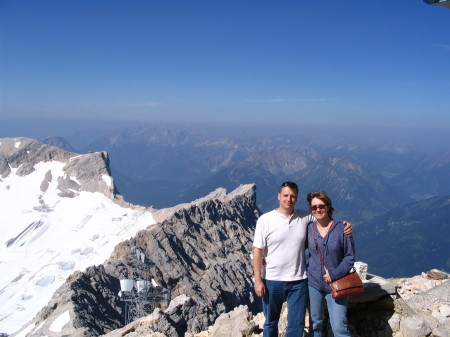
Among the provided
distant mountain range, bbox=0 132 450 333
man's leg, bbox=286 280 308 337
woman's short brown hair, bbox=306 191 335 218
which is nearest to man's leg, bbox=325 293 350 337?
man's leg, bbox=286 280 308 337

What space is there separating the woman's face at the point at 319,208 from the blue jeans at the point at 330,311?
194 centimetres

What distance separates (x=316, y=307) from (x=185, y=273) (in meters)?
55.3

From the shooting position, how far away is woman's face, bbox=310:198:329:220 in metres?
9.19

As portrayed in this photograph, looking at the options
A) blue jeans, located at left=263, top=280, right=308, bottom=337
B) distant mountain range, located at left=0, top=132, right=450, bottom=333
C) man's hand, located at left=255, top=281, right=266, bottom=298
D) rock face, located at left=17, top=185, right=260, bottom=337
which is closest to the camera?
man's hand, located at left=255, top=281, right=266, bottom=298

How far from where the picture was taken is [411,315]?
10.9 metres

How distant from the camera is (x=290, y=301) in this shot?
973 centimetres

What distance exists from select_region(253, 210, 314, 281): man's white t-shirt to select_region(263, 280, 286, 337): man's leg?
0.23 meters

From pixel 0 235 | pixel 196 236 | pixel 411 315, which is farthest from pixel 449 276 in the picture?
pixel 0 235

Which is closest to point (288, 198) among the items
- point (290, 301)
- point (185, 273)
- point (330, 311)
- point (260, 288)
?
point (260, 288)

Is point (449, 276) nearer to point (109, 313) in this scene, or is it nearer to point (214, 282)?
point (109, 313)

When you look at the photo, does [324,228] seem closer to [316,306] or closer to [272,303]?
[316,306]

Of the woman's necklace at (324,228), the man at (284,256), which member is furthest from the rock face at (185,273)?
the woman's necklace at (324,228)

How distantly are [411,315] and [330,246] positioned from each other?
422 cm

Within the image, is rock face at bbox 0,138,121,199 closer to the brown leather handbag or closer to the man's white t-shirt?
the man's white t-shirt
